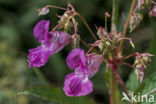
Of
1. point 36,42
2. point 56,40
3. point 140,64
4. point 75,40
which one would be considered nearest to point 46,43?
point 56,40

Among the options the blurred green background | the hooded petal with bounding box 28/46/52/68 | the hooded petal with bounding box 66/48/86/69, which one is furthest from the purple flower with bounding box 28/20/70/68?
the blurred green background

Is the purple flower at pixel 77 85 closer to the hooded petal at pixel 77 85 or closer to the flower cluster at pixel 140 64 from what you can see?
the hooded petal at pixel 77 85

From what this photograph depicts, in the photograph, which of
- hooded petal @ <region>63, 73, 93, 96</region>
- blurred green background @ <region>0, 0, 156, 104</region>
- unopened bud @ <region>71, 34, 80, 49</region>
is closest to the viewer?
hooded petal @ <region>63, 73, 93, 96</region>

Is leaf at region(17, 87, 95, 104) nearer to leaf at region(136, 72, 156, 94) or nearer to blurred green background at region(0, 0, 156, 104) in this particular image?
leaf at region(136, 72, 156, 94)

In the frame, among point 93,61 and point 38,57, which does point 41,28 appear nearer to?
point 38,57

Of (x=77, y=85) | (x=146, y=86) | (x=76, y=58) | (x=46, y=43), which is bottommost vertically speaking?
(x=146, y=86)

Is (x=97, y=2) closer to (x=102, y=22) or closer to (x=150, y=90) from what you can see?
(x=102, y=22)
